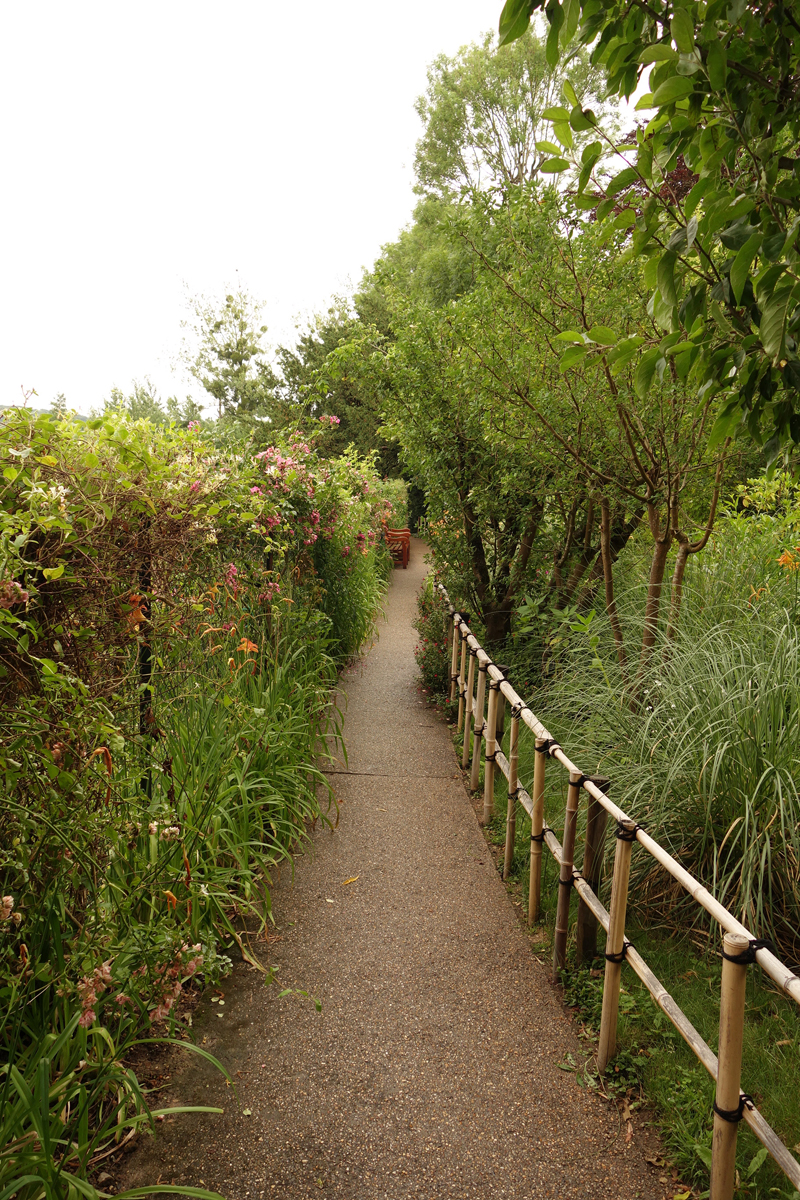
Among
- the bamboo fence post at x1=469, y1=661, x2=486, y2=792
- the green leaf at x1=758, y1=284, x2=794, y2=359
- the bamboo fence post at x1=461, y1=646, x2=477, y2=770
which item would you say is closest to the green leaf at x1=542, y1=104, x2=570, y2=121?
the green leaf at x1=758, y1=284, x2=794, y2=359

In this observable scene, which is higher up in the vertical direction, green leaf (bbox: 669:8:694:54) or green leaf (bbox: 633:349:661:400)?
green leaf (bbox: 669:8:694:54)

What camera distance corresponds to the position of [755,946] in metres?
1.79

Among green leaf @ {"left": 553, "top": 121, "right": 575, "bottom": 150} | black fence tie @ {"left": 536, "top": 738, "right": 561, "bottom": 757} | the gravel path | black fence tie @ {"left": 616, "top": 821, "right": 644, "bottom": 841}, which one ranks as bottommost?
the gravel path

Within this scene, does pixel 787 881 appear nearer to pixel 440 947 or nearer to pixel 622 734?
pixel 622 734

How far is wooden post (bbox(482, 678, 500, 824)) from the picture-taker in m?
4.40

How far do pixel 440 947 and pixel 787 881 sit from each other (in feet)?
4.97

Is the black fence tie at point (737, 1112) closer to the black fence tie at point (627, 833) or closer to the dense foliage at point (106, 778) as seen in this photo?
the black fence tie at point (627, 833)

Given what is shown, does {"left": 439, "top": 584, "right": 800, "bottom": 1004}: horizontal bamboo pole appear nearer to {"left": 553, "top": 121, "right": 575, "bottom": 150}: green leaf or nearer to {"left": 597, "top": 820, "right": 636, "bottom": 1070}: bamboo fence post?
{"left": 597, "top": 820, "right": 636, "bottom": 1070}: bamboo fence post

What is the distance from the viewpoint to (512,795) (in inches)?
151

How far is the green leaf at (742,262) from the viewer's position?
1.31 metres

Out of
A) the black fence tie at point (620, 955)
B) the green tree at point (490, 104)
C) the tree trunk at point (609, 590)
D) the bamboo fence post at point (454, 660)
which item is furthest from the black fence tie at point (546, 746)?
the green tree at point (490, 104)

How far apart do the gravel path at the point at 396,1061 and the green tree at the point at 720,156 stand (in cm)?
221

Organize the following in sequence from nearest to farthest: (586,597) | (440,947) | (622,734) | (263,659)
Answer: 1. (440,947)
2. (622,734)
3. (263,659)
4. (586,597)

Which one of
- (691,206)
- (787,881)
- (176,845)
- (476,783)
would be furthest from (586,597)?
(691,206)
